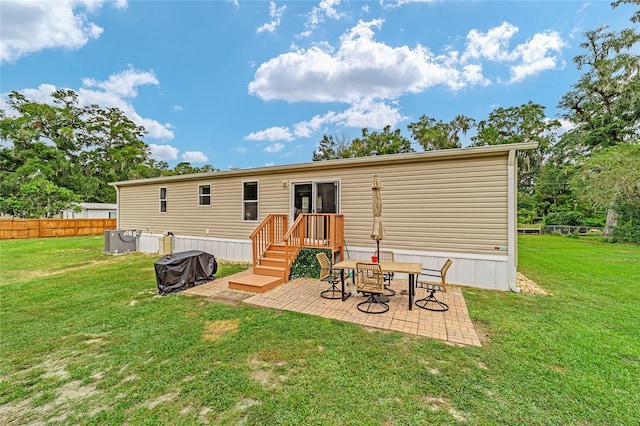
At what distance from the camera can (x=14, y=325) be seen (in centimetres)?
408

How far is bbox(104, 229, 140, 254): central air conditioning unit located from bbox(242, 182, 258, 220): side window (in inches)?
243

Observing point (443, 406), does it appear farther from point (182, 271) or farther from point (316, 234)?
point (182, 271)

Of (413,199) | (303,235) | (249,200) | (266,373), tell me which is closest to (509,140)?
(413,199)

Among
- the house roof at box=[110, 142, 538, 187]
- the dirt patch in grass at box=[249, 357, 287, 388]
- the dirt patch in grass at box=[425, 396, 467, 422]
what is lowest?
the dirt patch in grass at box=[249, 357, 287, 388]

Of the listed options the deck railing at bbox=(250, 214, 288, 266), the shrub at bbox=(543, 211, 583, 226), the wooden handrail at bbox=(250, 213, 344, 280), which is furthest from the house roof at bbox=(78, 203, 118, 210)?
the shrub at bbox=(543, 211, 583, 226)

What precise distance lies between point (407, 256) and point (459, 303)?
1.89m

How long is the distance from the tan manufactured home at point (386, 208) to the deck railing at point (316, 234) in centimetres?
3

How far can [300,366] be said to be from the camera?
289 centimetres

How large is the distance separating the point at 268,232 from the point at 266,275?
1434 millimetres

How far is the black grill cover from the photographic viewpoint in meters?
5.67

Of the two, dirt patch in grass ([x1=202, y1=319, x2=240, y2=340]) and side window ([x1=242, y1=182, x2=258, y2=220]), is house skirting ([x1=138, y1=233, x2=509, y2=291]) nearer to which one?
side window ([x1=242, y1=182, x2=258, y2=220])

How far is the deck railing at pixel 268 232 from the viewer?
720 cm

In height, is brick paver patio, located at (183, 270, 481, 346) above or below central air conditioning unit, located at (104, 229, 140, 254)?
below

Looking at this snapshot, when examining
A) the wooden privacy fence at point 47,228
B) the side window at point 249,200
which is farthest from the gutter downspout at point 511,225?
the wooden privacy fence at point 47,228
